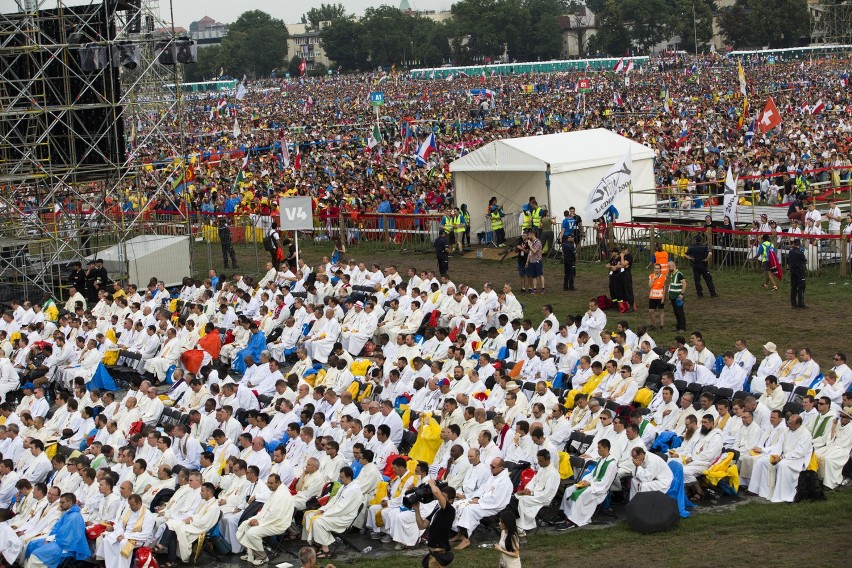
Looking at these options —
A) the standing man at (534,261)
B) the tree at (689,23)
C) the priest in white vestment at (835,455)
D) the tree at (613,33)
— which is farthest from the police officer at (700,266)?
the tree at (613,33)

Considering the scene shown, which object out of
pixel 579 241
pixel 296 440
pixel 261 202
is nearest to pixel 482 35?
pixel 261 202

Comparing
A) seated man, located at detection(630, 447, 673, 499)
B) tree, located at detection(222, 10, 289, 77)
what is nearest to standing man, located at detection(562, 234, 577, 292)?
seated man, located at detection(630, 447, 673, 499)

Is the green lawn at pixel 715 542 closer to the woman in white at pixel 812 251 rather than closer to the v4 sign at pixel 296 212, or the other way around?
the woman in white at pixel 812 251

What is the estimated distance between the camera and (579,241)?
86.4 ft

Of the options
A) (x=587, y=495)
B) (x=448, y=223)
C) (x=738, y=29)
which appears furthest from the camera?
(x=738, y=29)

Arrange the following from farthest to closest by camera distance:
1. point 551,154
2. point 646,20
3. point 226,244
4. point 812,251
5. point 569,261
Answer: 1. point 646,20
2. point 226,244
3. point 551,154
4. point 569,261
5. point 812,251

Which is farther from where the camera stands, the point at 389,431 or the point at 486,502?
the point at 389,431

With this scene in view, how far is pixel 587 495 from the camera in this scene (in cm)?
1286

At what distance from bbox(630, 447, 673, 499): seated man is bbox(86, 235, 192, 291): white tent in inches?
646

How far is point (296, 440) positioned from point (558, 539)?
3669mm

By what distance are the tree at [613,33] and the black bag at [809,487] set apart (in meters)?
117

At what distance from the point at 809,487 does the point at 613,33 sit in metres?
118

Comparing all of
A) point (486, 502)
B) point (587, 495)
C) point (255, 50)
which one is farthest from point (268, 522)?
point (255, 50)

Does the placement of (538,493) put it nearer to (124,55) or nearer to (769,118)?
(124,55)
